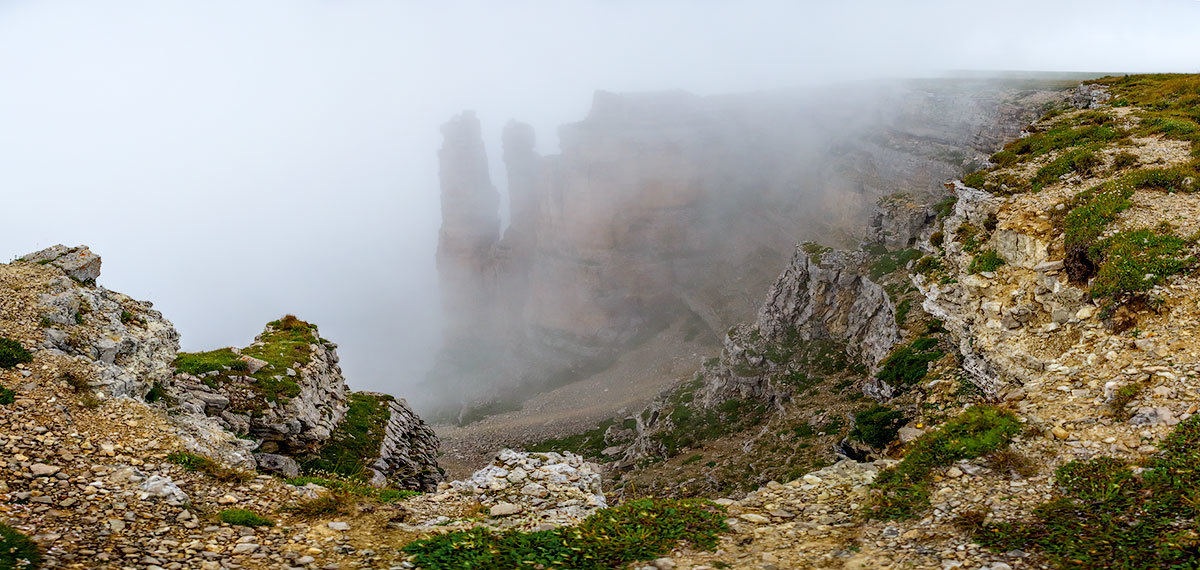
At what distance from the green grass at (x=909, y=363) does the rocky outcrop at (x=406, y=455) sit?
32.2 metres

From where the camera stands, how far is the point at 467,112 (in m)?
182

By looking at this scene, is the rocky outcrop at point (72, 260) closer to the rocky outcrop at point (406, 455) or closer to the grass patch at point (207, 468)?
the rocky outcrop at point (406, 455)

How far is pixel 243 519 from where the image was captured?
1199cm

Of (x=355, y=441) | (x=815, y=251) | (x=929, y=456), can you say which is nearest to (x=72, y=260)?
(x=355, y=441)

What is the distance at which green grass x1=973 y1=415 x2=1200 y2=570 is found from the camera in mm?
8516

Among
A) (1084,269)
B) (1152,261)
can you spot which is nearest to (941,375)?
(1084,269)

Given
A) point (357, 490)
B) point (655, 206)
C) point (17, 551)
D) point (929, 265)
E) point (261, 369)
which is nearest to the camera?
point (17, 551)

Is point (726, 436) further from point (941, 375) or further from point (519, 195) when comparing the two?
point (519, 195)

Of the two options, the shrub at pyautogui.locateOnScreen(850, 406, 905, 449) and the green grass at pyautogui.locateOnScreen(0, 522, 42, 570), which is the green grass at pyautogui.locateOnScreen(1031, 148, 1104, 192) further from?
the green grass at pyautogui.locateOnScreen(0, 522, 42, 570)

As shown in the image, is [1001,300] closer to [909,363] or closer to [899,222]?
[909,363]

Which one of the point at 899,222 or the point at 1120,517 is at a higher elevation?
the point at 899,222

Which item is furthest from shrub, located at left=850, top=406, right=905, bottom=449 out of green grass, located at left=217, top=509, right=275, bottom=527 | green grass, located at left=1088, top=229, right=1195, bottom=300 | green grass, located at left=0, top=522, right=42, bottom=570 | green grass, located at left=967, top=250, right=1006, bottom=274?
green grass, located at left=0, top=522, right=42, bottom=570

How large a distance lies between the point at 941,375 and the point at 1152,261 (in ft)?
30.5

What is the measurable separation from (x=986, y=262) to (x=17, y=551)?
28770mm
